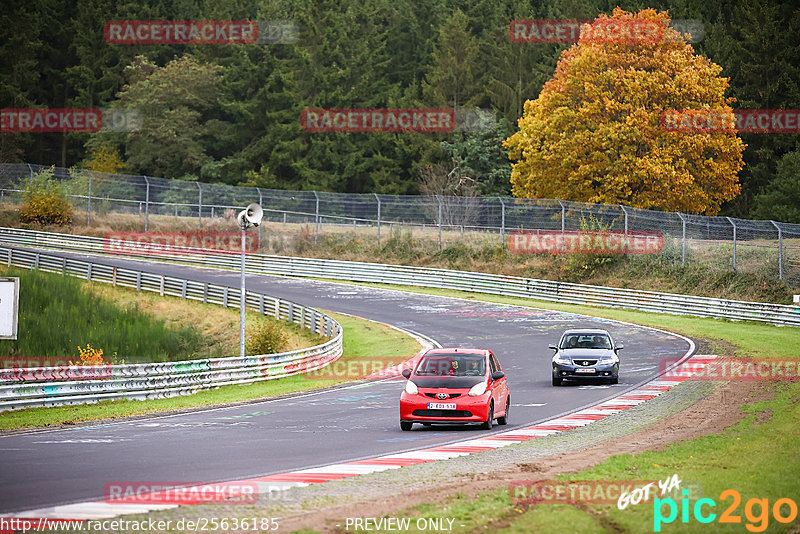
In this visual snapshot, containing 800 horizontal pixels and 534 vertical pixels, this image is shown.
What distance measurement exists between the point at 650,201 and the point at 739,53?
23.5 m

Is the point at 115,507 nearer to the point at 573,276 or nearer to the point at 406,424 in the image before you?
the point at 406,424

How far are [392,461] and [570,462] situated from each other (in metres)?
2.43

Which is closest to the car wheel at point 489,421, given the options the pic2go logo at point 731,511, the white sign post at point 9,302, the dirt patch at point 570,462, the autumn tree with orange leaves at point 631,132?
the dirt patch at point 570,462

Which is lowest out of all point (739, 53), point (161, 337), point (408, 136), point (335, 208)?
point (161, 337)

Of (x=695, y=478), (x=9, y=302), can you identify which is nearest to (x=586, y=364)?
(x=9, y=302)

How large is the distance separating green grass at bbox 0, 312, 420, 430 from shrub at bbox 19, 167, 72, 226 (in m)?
31.9

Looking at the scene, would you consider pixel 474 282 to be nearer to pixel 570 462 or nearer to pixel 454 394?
pixel 454 394

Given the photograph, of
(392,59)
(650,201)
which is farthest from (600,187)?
(392,59)

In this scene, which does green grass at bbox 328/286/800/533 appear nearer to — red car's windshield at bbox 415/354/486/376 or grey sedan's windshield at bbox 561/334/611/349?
red car's windshield at bbox 415/354/486/376

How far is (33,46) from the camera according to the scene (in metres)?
88.9

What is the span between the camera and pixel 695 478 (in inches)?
461

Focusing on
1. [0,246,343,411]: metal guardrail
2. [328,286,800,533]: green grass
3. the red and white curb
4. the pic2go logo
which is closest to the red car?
the red and white curb

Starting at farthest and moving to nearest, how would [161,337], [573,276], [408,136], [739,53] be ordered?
1. [408,136]
2. [739,53]
3. [573,276]
4. [161,337]

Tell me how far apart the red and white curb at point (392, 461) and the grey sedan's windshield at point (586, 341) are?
9.23 feet
